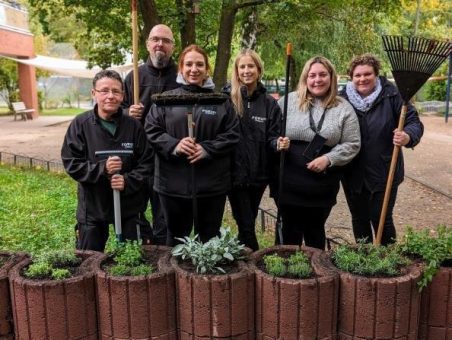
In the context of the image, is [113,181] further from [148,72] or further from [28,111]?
[28,111]

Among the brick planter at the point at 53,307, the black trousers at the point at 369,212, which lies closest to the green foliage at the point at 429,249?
the black trousers at the point at 369,212

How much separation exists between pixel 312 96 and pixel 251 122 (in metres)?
0.51

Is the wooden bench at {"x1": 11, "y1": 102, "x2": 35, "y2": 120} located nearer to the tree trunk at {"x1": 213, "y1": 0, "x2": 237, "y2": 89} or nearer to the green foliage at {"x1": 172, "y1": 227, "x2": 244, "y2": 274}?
the tree trunk at {"x1": 213, "y1": 0, "x2": 237, "y2": 89}

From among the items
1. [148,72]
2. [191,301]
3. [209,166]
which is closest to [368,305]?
[191,301]

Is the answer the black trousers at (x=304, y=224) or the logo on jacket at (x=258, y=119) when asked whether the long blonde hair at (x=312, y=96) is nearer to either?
the logo on jacket at (x=258, y=119)

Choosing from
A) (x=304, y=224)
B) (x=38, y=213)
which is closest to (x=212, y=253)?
(x=304, y=224)

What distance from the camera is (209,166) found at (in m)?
3.54

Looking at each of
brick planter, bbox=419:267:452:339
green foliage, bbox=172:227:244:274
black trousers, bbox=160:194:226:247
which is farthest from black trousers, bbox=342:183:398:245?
green foliage, bbox=172:227:244:274

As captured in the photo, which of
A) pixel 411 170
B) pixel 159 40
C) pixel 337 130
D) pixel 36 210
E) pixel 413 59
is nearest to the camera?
pixel 413 59

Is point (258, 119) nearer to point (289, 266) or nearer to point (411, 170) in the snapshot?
point (289, 266)

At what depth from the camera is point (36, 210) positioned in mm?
7121

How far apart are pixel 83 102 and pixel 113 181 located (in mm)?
36561

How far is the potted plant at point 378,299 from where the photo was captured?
283cm

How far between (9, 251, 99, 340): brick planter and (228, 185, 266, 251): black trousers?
4.65 ft
